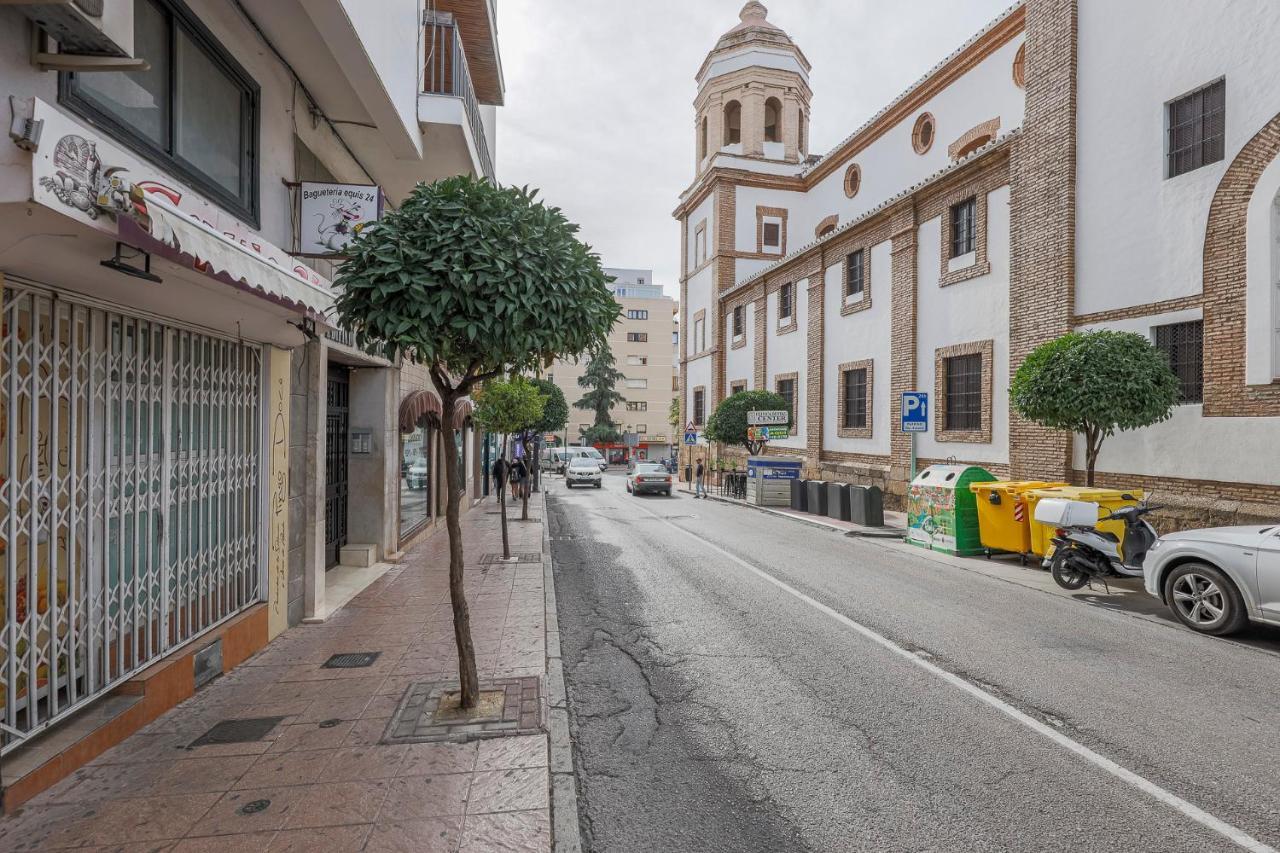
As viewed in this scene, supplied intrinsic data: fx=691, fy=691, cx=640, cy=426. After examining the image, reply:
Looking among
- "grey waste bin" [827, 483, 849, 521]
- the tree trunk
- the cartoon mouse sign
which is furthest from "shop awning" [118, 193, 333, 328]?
"grey waste bin" [827, 483, 849, 521]

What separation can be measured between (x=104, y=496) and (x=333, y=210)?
333cm

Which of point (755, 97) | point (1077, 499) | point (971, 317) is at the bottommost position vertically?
point (1077, 499)

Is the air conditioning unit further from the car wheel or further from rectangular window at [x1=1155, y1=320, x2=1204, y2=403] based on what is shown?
rectangular window at [x1=1155, y1=320, x2=1204, y2=403]

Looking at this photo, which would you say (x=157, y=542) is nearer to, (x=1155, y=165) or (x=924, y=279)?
(x=1155, y=165)

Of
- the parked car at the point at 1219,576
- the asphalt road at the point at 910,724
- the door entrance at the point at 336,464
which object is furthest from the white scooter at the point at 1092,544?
the door entrance at the point at 336,464

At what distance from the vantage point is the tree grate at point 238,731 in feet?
14.2

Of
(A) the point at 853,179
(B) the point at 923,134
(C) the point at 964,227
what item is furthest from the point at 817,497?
(A) the point at 853,179

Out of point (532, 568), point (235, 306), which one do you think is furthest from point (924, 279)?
point (235, 306)

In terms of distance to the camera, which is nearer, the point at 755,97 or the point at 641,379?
the point at 755,97

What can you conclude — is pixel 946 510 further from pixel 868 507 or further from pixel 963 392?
pixel 963 392

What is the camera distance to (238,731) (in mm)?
4480

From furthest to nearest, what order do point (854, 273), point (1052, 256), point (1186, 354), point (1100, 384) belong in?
point (854, 273), point (1052, 256), point (1186, 354), point (1100, 384)

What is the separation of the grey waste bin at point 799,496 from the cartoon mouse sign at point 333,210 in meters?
16.0

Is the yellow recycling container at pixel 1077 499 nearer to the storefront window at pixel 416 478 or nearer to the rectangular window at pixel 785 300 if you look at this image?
the storefront window at pixel 416 478
